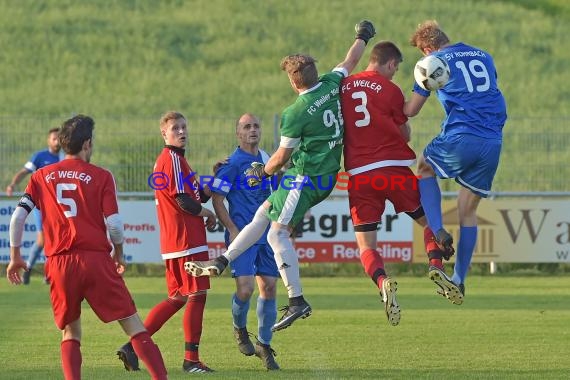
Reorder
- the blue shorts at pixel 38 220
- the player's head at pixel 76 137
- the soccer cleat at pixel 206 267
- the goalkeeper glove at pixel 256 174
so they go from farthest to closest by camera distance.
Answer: the blue shorts at pixel 38 220 → the goalkeeper glove at pixel 256 174 → the soccer cleat at pixel 206 267 → the player's head at pixel 76 137

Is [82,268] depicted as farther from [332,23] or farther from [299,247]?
[332,23]

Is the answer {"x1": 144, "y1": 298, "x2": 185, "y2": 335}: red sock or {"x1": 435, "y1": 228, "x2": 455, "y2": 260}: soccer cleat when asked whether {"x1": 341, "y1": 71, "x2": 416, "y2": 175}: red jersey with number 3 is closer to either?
{"x1": 435, "y1": 228, "x2": 455, "y2": 260}: soccer cleat

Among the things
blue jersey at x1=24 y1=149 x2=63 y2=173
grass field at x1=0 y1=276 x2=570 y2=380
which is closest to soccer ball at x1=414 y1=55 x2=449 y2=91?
grass field at x1=0 y1=276 x2=570 y2=380

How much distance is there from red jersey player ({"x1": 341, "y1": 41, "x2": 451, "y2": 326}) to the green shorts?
0.25 m

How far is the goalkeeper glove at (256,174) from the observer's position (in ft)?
33.9

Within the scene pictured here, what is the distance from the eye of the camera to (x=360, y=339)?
41.8ft

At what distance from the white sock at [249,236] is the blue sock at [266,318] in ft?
2.45

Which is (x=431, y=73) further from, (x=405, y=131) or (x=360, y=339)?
(x=360, y=339)

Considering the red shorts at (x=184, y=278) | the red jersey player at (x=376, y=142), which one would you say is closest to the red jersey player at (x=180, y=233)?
the red shorts at (x=184, y=278)

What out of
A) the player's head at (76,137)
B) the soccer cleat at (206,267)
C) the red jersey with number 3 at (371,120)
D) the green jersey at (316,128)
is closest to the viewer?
the player's head at (76,137)

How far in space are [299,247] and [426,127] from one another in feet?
12.3

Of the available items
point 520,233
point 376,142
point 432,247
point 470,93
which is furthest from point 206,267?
point 520,233

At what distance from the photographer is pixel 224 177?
11.1 meters

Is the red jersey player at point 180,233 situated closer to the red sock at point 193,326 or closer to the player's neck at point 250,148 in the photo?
the red sock at point 193,326
